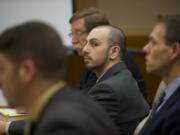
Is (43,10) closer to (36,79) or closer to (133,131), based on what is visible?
(133,131)

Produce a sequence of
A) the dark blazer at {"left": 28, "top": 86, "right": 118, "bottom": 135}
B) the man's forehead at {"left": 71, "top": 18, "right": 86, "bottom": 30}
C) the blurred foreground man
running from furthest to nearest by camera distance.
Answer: the man's forehead at {"left": 71, "top": 18, "right": 86, "bottom": 30} → the blurred foreground man → the dark blazer at {"left": 28, "top": 86, "right": 118, "bottom": 135}

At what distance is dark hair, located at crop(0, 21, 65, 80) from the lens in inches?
49.6

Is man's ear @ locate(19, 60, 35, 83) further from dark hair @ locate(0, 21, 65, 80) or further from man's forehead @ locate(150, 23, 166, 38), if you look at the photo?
man's forehead @ locate(150, 23, 166, 38)

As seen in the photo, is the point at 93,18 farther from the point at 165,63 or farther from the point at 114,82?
the point at 165,63

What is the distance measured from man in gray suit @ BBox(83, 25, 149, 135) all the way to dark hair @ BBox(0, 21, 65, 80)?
35.8 inches

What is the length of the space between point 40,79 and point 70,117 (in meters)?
0.15

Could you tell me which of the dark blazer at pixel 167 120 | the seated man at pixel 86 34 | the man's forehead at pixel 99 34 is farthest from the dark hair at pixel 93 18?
the dark blazer at pixel 167 120

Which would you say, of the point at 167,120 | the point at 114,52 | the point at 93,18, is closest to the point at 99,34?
the point at 114,52

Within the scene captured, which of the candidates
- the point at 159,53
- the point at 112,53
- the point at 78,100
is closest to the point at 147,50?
the point at 159,53

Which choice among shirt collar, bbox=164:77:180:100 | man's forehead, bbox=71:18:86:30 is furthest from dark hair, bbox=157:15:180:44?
man's forehead, bbox=71:18:86:30

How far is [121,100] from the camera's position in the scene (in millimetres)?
2193

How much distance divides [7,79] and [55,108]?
7.4 inches

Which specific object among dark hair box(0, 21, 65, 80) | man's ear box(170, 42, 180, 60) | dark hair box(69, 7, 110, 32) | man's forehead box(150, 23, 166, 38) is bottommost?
dark hair box(69, 7, 110, 32)

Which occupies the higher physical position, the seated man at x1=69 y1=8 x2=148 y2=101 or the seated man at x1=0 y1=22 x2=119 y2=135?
the seated man at x1=0 y1=22 x2=119 y2=135
